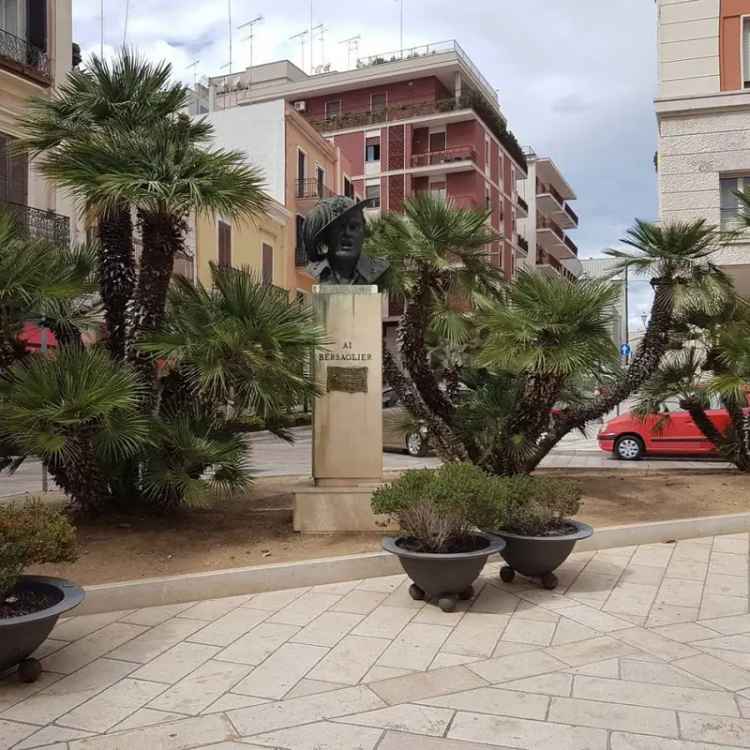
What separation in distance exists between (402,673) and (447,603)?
103cm

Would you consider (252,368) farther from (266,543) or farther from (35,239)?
(35,239)

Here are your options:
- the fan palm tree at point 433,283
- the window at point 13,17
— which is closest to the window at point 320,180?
the window at point 13,17

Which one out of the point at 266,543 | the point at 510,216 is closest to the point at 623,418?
the point at 266,543

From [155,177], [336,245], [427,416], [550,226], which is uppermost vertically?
[550,226]

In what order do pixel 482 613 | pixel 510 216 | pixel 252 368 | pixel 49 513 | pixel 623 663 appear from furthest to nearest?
pixel 510 216, pixel 252 368, pixel 482 613, pixel 49 513, pixel 623 663

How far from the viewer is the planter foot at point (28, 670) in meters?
4.02

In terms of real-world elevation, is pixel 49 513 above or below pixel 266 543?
above

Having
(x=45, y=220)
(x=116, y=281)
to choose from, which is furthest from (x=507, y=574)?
(x=45, y=220)

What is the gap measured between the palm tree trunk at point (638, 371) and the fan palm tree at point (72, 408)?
5323 mm

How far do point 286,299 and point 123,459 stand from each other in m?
2.11

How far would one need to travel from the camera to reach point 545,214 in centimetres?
6056

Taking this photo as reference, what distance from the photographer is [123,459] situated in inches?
276

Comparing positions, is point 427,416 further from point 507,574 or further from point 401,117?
point 401,117

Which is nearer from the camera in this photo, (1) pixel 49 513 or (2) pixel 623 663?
(2) pixel 623 663
